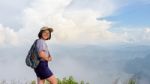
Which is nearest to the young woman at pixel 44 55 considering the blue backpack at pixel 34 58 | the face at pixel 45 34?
the face at pixel 45 34

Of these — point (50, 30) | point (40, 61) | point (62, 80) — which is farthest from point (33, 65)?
point (62, 80)

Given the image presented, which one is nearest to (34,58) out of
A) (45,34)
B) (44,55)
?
(44,55)

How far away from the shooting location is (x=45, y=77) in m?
12.1

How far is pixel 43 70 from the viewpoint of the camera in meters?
12.0

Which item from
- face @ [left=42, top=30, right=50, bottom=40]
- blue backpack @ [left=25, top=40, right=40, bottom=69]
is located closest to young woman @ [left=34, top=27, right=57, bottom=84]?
face @ [left=42, top=30, right=50, bottom=40]

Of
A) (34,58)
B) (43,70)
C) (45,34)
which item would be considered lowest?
(43,70)

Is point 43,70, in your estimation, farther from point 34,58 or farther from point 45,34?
point 45,34

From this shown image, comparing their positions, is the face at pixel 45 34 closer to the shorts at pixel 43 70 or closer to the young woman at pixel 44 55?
the young woman at pixel 44 55

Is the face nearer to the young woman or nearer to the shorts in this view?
the young woman

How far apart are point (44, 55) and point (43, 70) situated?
0.49 meters

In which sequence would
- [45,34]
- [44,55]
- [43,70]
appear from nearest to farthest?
[44,55] → [45,34] → [43,70]

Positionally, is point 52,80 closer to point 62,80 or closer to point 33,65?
point 33,65

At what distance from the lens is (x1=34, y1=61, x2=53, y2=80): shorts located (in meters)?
12.0

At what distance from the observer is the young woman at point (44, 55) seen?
11.8 m
